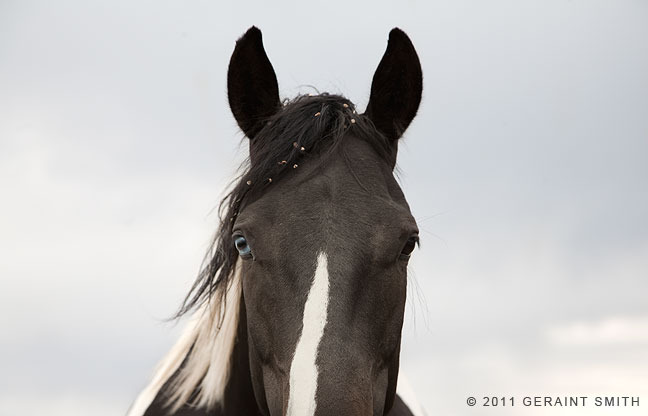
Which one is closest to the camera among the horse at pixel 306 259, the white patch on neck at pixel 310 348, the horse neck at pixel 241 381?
the white patch on neck at pixel 310 348

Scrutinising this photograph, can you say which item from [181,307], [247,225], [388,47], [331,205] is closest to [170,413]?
[181,307]

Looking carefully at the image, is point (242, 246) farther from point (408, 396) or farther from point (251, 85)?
point (408, 396)

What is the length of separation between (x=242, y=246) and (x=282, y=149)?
541mm

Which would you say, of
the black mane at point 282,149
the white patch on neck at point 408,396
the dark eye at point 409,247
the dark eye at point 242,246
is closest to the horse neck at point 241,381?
the black mane at point 282,149

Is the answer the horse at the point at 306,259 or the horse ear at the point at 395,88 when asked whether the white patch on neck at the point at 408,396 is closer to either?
the horse at the point at 306,259

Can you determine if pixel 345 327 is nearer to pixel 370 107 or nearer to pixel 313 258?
pixel 313 258

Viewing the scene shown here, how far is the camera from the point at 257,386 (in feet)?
12.0

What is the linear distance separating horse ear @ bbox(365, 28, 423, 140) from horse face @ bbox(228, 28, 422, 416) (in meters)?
0.32

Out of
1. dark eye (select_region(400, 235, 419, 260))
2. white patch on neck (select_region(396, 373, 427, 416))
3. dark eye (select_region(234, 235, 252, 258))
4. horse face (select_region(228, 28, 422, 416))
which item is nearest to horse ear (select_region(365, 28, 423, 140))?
horse face (select_region(228, 28, 422, 416))

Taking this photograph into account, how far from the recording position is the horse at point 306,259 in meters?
3.00

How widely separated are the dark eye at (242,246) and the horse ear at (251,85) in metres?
0.85

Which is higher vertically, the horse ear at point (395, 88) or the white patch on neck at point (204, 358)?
the horse ear at point (395, 88)

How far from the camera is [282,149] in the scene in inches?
146

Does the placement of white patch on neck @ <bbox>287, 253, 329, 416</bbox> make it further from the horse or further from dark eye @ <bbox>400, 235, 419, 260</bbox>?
dark eye @ <bbox>400, 235, 419, 260</bbox>
